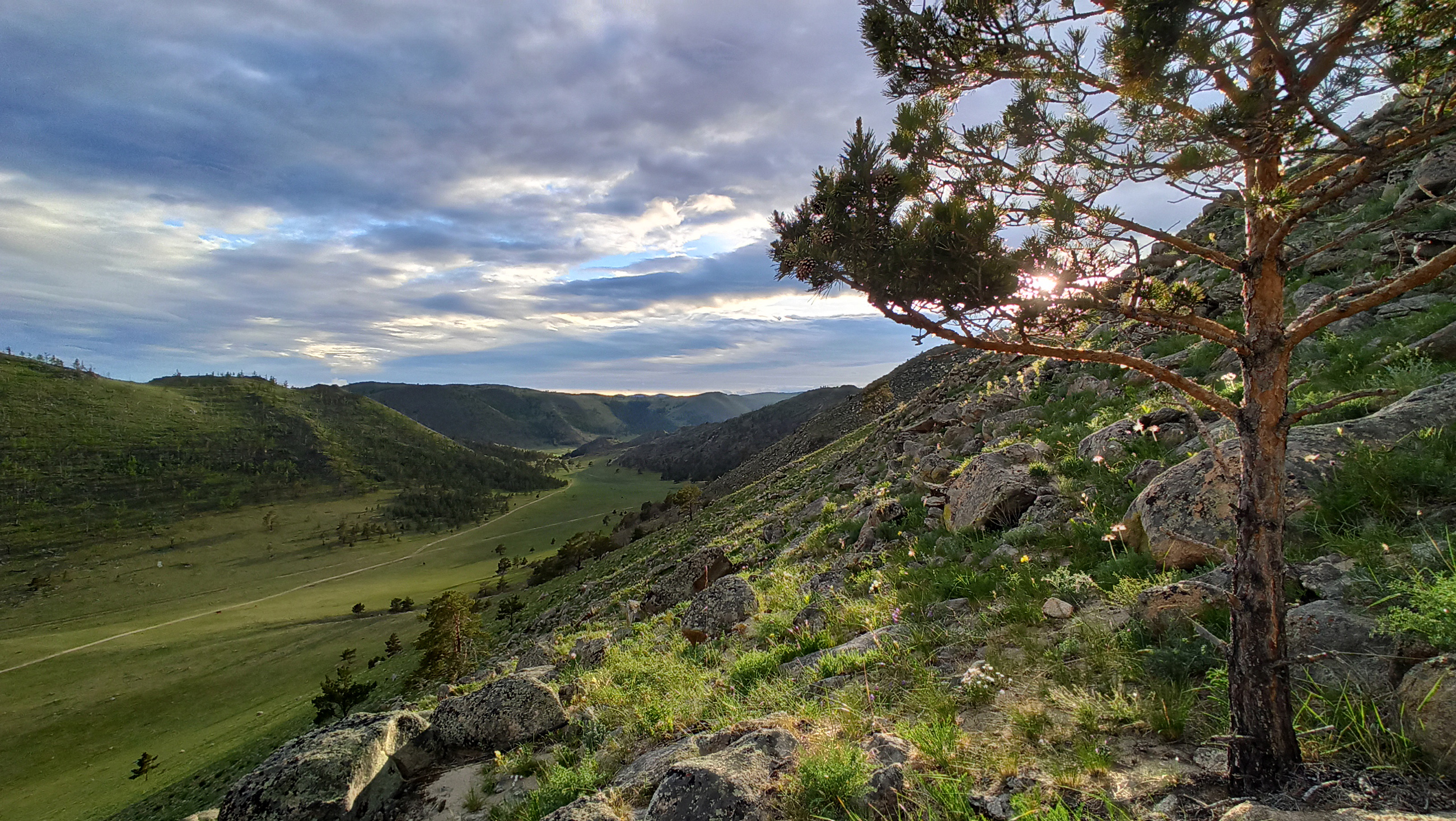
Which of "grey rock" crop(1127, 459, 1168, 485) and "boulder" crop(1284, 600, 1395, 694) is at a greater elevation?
"grey rock" crop(1127, 459, 1168, 485)

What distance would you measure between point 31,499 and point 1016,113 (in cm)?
16417

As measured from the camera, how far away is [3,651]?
2410 inches

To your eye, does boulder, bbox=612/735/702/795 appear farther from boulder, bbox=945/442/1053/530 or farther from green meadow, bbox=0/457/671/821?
green meadow, bbox=0/457/671/821

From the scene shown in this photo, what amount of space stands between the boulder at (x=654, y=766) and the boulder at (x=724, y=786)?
2.25ft

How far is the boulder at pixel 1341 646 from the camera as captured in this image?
3.11 meters

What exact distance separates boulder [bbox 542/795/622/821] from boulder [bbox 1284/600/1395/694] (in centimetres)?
469

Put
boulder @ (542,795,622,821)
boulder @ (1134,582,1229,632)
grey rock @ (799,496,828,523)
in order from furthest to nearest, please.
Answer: grey rock @ (799,496,828,523)
boulder @ (1134,582,1229,632)
boulder @ (542,795,622,821)

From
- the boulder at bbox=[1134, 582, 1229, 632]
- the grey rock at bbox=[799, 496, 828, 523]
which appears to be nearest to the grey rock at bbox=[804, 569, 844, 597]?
the boulder at bbox=[1134, 582, 1229, 632]

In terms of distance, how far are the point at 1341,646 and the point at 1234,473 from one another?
1.86 metres

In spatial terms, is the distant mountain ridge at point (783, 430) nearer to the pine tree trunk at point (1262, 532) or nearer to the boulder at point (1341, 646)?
the pine tree trunk at point (1262, 532)

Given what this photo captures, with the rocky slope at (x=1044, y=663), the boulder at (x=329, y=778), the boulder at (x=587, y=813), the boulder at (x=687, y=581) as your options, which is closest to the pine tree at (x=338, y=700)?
the boulder at (x=687, y=581)

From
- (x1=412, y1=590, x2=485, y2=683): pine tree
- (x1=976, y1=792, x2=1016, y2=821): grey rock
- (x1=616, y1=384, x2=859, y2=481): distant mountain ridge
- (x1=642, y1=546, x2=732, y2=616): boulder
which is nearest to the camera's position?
(x1=976, y1=792, x2=1016, y2=821): grey rock

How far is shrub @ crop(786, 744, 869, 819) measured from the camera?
11.3 feet

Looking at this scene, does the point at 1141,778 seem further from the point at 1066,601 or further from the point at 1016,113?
the point at 1016,113
